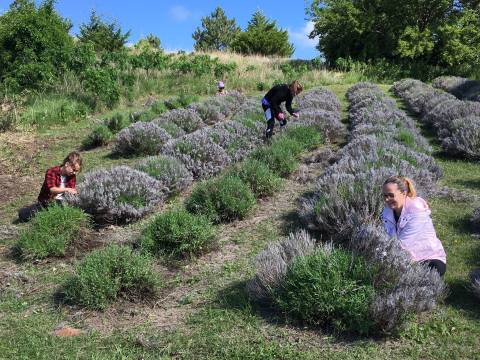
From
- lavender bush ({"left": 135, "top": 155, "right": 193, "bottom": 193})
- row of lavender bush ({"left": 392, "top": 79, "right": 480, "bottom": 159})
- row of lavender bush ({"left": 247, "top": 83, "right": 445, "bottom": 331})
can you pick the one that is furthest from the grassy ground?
row of lavender bush ({"left": 392, "top": 79, "right": 480, "bottom": 159})

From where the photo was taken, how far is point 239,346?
3594 millimetres

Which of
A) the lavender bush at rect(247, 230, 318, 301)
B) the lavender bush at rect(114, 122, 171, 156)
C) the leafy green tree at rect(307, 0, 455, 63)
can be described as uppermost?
the leafy green tree at rect(307, 0, 455, 63)

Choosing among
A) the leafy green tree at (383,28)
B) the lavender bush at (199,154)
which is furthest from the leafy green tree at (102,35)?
the lavender bush at (199,154)

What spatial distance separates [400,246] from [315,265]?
755mm

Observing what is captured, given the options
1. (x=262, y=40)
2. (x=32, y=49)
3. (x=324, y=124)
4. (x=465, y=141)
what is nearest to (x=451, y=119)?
(x=465, y=141)

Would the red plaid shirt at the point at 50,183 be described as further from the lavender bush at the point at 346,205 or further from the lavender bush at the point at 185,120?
the lavender bush at the point at 185,120

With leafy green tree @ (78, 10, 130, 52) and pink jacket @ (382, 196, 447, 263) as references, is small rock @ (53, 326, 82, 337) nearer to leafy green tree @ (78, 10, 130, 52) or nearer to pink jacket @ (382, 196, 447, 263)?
pink jacket @ (382, 196, 447, 263)

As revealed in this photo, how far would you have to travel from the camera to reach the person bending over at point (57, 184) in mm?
6613

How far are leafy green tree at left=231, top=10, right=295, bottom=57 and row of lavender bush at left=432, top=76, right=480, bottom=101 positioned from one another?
1171 inches

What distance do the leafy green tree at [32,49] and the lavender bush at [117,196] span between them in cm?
1161

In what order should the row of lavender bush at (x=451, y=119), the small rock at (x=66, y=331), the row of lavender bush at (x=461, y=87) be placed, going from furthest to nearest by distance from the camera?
the row of lavender bush at (x=461, y=87) < the row of lavender bush at (x=451, y=119) < the small rock at (x=66, y=331)

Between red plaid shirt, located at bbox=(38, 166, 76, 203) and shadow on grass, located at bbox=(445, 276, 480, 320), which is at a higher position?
red plaid shirt, located at bbox=(38, 166, 76, 203)

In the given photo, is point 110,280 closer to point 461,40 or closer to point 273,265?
point 273,265

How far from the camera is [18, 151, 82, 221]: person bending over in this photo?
6613 millimetres
